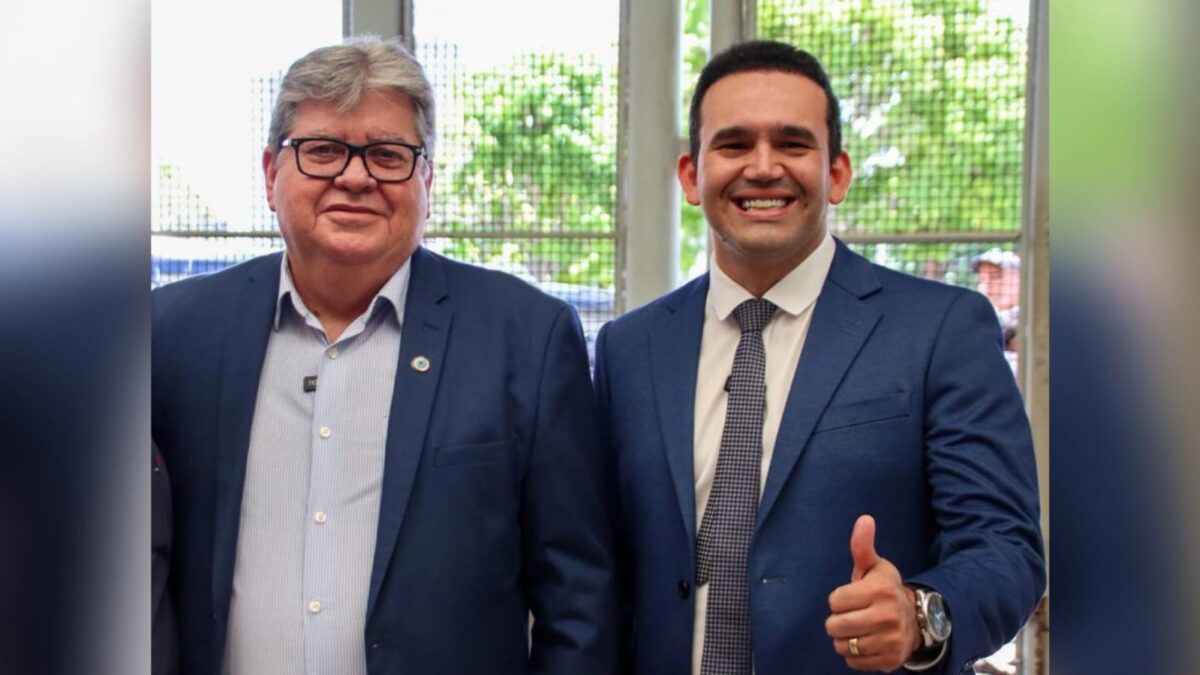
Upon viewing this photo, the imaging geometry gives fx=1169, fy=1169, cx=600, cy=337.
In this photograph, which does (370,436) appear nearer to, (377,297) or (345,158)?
(377,297)

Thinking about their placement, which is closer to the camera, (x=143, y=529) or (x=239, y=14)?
(x=143, y=529)

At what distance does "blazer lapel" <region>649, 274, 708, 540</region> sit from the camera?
1.64 m

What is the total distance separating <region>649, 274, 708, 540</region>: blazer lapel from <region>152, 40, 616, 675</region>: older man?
0.12 meters

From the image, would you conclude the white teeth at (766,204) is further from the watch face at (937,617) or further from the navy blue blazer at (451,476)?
the watch face at (937,617)

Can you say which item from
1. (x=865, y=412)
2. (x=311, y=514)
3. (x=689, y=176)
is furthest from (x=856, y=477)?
(x=311, y=514)

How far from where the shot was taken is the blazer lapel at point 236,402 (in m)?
1.48

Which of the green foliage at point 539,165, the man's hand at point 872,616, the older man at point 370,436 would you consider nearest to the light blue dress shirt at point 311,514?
the older man at point 370,436

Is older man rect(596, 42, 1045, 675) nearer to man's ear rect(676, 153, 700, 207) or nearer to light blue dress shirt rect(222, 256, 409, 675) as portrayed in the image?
man's ear rect(676, 153, 700, 207)

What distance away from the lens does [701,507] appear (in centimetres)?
166

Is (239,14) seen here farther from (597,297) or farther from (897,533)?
(897,533)

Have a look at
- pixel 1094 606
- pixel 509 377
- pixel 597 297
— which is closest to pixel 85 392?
pixel 1094 606

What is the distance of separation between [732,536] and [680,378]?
0.25 m

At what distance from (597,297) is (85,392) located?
3089 millimetres

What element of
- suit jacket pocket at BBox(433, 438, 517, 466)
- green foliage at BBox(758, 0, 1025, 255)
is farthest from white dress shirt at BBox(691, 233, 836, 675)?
green foliage at BBox(758, 0, 1025, 255)
